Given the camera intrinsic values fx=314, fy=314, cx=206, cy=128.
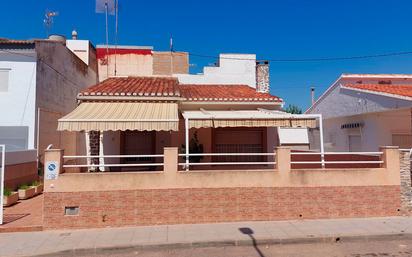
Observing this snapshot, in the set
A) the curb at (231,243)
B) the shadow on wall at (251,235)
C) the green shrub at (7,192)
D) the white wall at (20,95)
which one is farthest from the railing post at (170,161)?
the white wall at (20,95)

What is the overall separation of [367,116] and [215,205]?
1261 cm

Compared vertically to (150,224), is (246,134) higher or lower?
higher

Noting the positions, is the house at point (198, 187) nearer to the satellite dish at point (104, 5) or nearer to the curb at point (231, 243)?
the curb at point (231, 243)

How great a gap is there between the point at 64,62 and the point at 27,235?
A: 49.8 feet

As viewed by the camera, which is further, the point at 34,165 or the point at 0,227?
the point at 34,165

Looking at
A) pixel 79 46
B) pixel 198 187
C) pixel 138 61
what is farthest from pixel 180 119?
pixel 79 46

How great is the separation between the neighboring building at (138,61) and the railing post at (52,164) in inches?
660

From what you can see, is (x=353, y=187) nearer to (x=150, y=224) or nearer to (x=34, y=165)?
(x=150, y=224)

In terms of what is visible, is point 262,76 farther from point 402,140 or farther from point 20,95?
point 20,95

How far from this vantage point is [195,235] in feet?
35.9

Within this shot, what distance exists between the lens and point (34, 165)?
1814cm

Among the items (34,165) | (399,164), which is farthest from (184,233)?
(34,165)

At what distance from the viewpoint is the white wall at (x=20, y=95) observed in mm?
18203

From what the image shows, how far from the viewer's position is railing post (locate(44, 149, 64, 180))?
11719 millimetres
